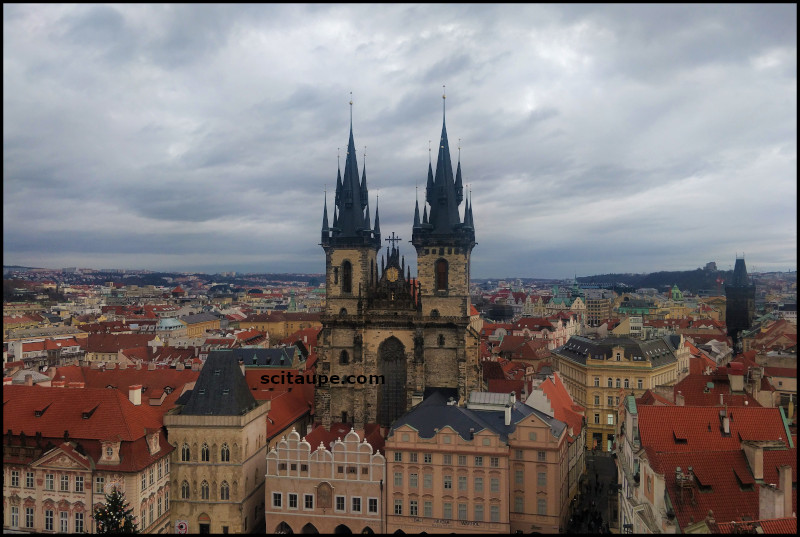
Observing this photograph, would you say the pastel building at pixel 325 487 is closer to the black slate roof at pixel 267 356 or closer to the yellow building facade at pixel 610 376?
the yellow building facade at pixel 610 376

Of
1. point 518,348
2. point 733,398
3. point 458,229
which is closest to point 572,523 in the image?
point 733,398

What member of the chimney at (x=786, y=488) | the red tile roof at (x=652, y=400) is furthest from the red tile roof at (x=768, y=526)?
the red tile roof at (x=652, y=400)

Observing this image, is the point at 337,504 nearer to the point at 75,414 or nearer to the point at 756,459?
the point at 75,414

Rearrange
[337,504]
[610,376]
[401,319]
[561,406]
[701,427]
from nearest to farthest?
1. [701,427]
2. [337,504]
3. [561,406]
4. [401,319]
5. [610,376]

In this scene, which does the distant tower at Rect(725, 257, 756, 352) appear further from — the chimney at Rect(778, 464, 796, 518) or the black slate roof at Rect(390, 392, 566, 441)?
the chimney at Rect(778, 464, 796, 518)

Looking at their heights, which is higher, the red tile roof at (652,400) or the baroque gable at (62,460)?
the red tile roof at (652,400)

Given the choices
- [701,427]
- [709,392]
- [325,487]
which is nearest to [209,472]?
[325,487]
